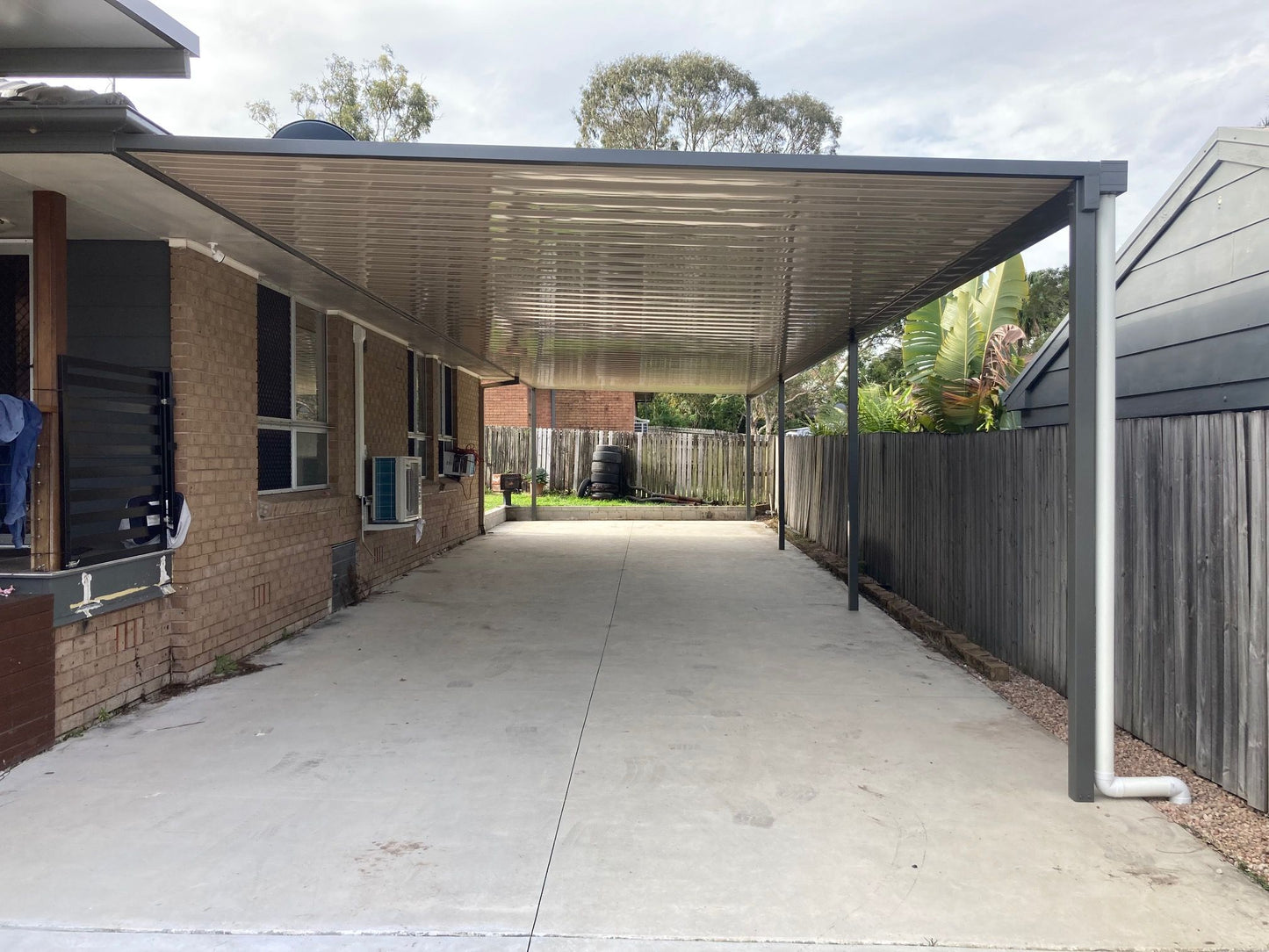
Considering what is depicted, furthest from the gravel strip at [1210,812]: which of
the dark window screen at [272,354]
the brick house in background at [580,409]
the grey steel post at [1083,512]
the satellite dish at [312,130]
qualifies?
the brick house in background at [580,409]

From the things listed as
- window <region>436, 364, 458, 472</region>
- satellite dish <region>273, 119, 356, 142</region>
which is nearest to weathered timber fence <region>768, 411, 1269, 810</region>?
satellite dish <region>273, 119, 356, 142</region>

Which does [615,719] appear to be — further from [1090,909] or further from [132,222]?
[132,222]

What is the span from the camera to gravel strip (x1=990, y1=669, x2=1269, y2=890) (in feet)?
11.1

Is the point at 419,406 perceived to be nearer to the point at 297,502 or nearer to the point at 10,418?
the point at 297,502

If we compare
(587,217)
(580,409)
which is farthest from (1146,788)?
(580,409)

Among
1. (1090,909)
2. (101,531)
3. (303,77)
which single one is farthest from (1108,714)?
(303,77)

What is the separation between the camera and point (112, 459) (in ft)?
16.3

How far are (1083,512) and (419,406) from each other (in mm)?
9336

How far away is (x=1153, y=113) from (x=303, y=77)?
2582 centimetres

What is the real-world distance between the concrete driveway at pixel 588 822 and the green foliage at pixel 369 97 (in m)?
24.9

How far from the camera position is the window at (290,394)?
7.03 metres

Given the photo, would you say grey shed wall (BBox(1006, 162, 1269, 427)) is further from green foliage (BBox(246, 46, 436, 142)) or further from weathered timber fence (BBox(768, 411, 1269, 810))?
green foliage (BBox(246, 46, 436, 142))

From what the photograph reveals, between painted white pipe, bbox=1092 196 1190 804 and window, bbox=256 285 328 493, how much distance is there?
232 inches

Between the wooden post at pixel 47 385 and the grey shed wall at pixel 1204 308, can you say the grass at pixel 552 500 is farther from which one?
the wooden post at pixel 47 385
